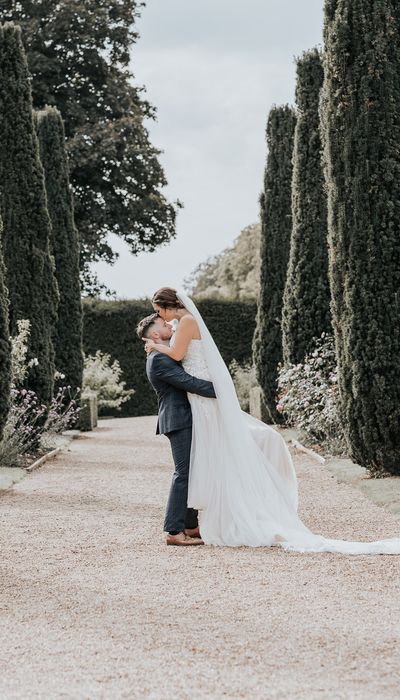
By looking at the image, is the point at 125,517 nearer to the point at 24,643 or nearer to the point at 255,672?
the point at 24,643

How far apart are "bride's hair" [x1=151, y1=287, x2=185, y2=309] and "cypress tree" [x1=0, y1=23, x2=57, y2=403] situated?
693 cm

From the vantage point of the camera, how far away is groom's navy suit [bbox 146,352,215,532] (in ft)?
21.8

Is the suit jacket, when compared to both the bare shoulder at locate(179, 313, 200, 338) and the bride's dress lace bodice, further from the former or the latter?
the bare shoulder at locate(179, 313, 200, 338)

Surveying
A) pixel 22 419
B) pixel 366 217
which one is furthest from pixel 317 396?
pixel 22 419

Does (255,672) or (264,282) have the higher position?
(264,282)

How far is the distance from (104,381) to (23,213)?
943cm

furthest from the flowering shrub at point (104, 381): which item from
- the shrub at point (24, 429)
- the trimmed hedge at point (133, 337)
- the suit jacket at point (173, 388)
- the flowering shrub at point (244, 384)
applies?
the suit jacket at point (173, 388)

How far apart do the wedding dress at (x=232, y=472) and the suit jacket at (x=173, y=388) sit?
0.21 ft

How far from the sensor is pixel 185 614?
4.52 metres

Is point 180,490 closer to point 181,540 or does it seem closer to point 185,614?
point 181,540

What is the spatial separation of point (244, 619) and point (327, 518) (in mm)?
3201

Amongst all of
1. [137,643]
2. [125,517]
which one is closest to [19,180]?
[125,517]

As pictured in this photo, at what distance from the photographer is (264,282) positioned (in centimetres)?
1722

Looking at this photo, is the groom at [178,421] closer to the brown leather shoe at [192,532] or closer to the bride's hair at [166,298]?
the brown leather shoe at [192,532]
